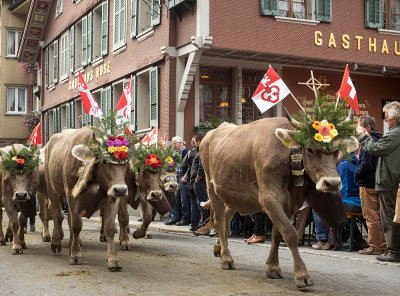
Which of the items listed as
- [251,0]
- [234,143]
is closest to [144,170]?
[234,143]

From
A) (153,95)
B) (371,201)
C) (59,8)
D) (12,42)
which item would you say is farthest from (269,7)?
(12,42)

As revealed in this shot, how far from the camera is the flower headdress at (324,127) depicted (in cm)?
724

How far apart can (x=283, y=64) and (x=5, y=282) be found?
1489cm

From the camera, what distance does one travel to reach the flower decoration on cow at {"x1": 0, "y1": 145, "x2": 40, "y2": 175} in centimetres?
1116

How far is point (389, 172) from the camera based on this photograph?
9.81 meters

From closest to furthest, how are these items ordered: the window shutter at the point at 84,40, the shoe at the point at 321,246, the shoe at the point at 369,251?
1. the shoe at the point at 369,251
2. the shoe at the point at 321,246
3. the window shutter at the point at 84,40

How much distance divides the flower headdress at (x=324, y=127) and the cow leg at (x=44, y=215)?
689cm

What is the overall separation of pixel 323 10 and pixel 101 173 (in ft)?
42.9

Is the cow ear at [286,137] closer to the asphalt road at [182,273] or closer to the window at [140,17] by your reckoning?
the asphalt road at [182,273]

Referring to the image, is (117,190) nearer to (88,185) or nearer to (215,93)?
(88,185)

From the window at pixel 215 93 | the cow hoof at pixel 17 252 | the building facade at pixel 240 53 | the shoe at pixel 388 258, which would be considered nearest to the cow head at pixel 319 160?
the shoe at pixel 388 258

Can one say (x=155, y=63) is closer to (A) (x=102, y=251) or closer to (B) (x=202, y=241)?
(B) (x=202, y=241)

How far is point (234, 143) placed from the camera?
8641 millimetres

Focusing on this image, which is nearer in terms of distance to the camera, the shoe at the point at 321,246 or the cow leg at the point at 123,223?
the cow leg at the point at 123,223
